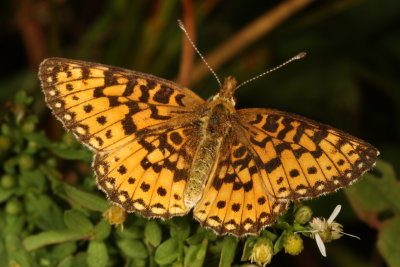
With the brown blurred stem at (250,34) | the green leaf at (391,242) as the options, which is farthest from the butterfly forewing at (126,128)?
the brown blurred stem at (250,34)

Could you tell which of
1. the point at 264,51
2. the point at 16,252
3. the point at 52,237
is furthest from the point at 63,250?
the point at 264,51

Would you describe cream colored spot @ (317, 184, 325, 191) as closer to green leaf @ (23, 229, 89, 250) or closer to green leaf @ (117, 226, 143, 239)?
green leaf @ (117, 226, 143, 239)

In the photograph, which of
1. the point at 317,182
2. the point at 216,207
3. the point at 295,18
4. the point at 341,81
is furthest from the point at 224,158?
the point at 295,18

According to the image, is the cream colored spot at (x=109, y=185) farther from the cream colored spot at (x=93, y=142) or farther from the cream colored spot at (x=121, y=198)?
the cream colored spot at (x=93, y=142)

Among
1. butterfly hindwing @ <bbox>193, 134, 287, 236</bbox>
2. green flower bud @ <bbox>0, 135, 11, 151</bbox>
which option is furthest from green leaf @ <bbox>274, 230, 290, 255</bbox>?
green flower bud @ <bbox>0, 135, 11, 151</bbox>

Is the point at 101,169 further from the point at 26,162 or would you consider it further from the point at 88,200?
the point at 26,162
